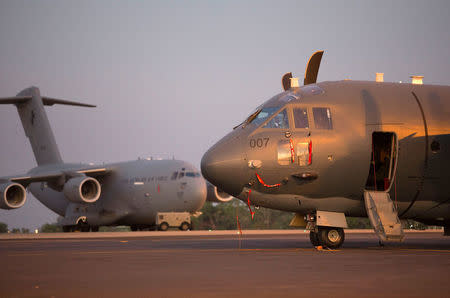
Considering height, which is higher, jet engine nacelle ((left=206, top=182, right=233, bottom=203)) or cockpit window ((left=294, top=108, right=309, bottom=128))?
cockpit window ((left=294, top=108, right=309, bottom=128))

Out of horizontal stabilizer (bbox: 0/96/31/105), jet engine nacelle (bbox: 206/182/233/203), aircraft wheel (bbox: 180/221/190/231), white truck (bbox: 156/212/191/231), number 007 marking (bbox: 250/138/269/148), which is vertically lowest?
aircraft wheel (bbox: 180/221/190/231)

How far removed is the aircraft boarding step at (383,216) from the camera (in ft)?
44.9

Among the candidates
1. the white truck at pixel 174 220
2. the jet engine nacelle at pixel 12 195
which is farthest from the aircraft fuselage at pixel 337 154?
the jet engine nacelle at pixel 12 195

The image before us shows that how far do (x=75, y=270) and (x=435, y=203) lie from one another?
836 centimetres

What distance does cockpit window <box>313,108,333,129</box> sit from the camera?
14.6 metres

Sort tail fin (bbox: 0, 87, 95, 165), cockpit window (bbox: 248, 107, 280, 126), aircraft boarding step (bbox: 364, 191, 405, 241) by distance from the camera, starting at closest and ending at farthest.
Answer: aircraft boarding step (bbox: 364, 191, 405, 241)
cockpit window (bbox: 248, 107, 280, 126)
tail fin (bbox: 0, 87, 95, 165)

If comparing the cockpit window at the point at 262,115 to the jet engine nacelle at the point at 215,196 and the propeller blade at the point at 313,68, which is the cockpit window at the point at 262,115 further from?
the jet engine nacelle at the point at 215,196

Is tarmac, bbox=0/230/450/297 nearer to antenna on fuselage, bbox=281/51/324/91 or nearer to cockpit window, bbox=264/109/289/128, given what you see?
cockpit window, bbox=264/109/289/128

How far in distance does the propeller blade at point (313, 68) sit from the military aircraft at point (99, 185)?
20.3 m

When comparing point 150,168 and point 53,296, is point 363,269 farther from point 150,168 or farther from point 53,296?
point 150,168

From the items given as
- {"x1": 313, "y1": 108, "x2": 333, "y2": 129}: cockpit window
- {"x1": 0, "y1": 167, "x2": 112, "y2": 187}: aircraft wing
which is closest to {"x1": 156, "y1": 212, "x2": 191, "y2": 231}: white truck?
{"x1": 0, "y1": 167, "x2": 112, "y2": 187}: aircraft wing

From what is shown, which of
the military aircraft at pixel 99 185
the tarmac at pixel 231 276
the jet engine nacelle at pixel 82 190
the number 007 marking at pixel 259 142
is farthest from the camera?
the military aircraft at pixel 99 185

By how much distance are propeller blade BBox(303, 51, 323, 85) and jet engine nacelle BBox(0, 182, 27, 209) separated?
2281cm

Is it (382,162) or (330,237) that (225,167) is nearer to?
(330,237)
